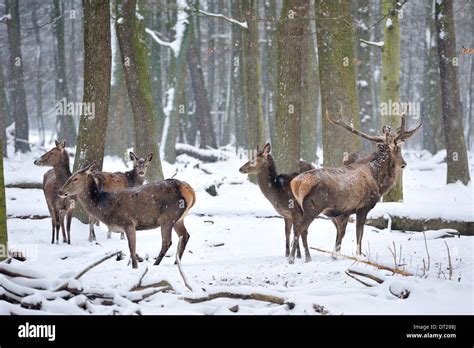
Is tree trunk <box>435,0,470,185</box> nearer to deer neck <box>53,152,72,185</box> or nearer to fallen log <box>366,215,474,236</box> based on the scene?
fallen log <box>366,215,474,236</box>

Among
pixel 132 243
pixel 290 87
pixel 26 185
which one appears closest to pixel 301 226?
→ pixel 132 243

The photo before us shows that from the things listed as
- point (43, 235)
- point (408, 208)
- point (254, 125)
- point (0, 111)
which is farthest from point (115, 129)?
point (408, 208)

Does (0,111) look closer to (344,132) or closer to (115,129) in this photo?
(115,129)

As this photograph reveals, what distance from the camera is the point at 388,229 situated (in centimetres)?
1172

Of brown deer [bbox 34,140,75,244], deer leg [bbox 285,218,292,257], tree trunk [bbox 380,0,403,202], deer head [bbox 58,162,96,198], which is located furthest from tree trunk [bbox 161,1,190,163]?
deer head [bbox 58,162,96,198]

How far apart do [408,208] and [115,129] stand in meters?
14.7

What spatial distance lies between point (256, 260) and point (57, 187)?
4.24m

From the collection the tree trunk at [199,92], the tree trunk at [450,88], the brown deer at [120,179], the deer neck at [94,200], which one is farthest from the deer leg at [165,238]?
the tree trunk at [199,92]

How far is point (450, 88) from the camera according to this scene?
15.7 metres

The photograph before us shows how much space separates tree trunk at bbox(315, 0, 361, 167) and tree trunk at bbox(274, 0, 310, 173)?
1.59 ft

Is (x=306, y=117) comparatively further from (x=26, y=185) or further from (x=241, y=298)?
(x=241, y=298)

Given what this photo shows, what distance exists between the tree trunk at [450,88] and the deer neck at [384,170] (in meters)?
6.43

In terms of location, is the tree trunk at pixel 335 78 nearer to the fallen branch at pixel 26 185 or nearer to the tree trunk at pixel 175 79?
the fallen branch at pixel 26 185

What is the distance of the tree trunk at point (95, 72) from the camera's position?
12094 millimetres
